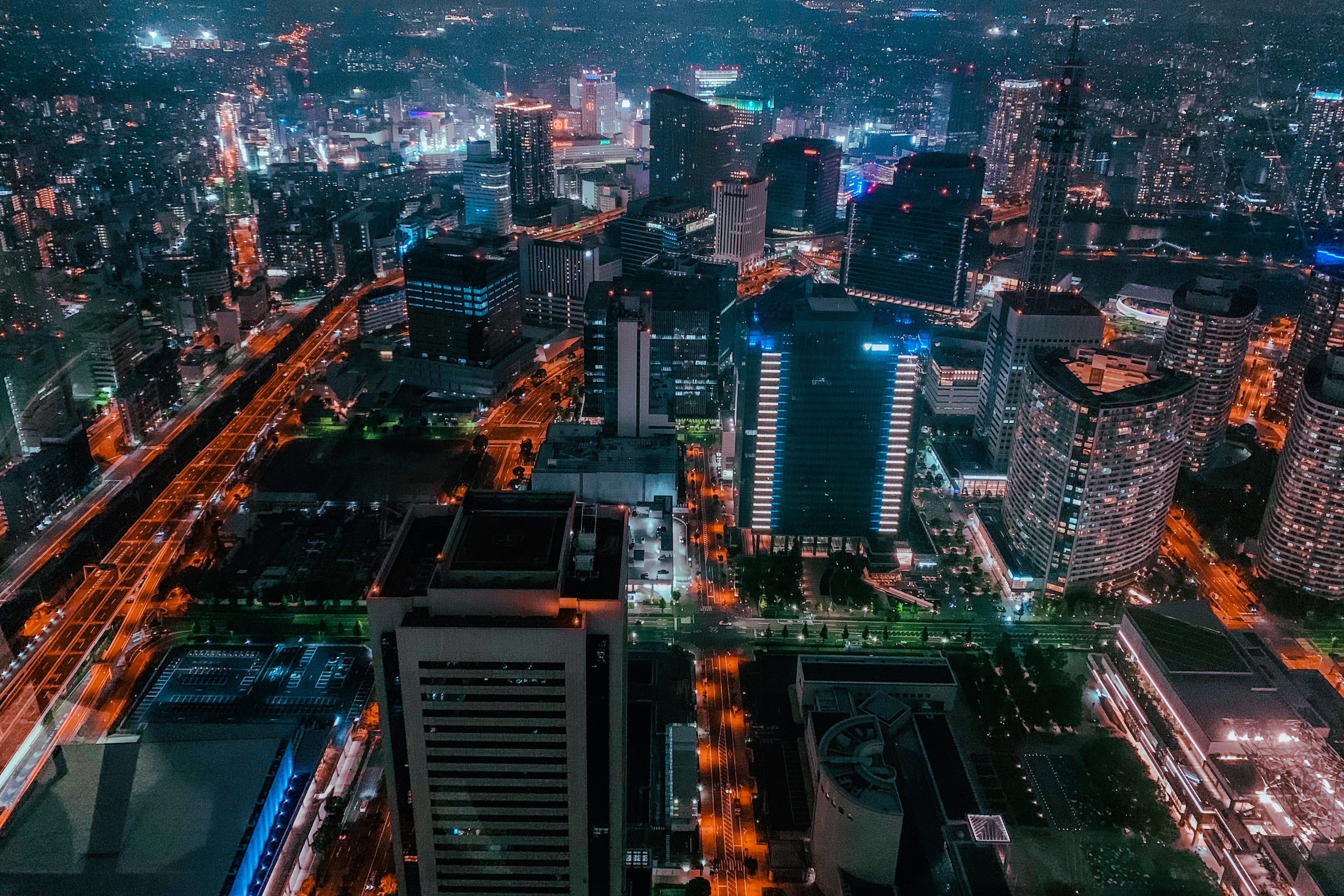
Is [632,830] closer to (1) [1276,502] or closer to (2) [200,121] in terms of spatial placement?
(1) [1276,502]

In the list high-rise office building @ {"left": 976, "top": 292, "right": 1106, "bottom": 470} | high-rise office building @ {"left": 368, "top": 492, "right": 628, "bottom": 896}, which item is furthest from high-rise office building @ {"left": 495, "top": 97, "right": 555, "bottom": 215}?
high-rise office building @ {"left": 368, "top": 492, "right": 628, "bottom": 896}

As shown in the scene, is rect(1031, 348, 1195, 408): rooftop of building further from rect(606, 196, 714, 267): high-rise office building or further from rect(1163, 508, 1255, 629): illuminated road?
rect(606, 196, 714, 267): high-rise office building

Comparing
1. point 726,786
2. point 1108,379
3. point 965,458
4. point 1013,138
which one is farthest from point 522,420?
point 1013,138

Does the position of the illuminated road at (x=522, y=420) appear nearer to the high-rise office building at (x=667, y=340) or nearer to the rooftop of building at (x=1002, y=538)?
the high-rise office building at (x=667, y=340)

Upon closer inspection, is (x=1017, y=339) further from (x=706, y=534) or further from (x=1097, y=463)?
(x=706, y=534)

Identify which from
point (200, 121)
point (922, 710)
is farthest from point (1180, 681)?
point (200, 121)

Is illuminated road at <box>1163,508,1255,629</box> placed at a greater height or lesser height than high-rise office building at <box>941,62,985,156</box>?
lesser

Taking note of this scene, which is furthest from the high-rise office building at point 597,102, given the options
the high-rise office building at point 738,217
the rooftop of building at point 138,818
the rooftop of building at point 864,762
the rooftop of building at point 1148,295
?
the rooftop of building at point 138,818
